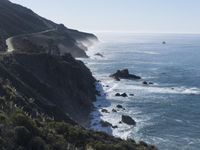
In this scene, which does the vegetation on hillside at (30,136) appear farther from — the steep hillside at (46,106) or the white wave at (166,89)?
the white wave at (166,89)

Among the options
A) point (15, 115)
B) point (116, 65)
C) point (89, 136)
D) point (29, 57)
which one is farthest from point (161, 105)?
point (116, 65)

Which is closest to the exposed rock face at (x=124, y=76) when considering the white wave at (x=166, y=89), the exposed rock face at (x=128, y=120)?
the white wave at (x=166, y=89)

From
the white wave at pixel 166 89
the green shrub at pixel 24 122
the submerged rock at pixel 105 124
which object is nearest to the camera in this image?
the green shrub at pixel 24 122

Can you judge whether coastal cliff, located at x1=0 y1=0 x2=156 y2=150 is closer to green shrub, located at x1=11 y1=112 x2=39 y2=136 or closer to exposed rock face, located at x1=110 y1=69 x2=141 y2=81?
green shrub, located at x1=11 y1=112 x2=39 y2=136

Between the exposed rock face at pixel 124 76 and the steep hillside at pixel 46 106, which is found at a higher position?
the steep hillside at pixel 46 106

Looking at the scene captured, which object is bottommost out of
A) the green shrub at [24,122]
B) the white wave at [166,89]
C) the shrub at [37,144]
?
the white wave at [166,89]

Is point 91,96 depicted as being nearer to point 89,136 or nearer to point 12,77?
point 12,77

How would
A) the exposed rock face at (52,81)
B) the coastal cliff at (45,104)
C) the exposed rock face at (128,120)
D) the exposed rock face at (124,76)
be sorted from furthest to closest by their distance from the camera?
the exposed rock face at (124,76)
the exposed rock face at (128,120)
the exposed rock face at (52,81)
the coastal cliff at (45,104)

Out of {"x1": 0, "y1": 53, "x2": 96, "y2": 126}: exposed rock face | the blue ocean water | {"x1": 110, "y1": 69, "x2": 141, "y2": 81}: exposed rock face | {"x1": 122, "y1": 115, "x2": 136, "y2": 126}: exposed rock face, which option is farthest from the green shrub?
{"x1": 110, "y1": 69, "x2": 141, "y2": 81}: exposed rock face
